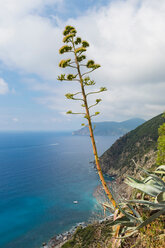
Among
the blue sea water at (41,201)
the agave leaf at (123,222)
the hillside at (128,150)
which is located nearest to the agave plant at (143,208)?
the agave leaf at (123,222)

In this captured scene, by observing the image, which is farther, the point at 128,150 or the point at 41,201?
the point at 128,150

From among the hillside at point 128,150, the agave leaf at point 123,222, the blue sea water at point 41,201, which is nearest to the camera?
the agave leaf at point 123,222

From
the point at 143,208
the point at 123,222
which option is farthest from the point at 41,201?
the point at 143,208

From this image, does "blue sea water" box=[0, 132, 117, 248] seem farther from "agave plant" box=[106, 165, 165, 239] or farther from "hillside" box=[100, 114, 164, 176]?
"agave plant" box=[106, 165, 165, 239]

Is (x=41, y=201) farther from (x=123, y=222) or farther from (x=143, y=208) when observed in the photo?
(x=143, y=208)

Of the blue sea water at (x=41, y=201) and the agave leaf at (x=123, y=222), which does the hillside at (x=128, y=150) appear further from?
the agave leaf at (x=123, y=222)

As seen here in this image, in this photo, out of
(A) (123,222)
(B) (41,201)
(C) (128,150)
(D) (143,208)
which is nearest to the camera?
(A) (123,222)

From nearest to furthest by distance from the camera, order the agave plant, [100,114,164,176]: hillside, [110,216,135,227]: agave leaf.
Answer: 1. the agave plant
2. [110,216,135,227]: agave leaf
3. [100,114,164,176]: hillside

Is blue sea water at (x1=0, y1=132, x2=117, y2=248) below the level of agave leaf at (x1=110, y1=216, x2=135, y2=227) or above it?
below

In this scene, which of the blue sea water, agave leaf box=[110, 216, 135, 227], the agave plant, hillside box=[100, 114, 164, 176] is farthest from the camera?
hillside box=[100, 114, 164, 176]

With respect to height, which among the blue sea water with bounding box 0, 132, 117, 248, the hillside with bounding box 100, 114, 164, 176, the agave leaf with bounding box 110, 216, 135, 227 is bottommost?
the blue sea water with bounding box 0, 132, 117, 248

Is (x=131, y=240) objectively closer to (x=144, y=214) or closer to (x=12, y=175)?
(x=144, y=214)

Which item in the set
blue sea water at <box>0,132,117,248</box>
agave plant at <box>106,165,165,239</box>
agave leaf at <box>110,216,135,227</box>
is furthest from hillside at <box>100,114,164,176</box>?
agave leaf at <box>110,216,135,227</box>

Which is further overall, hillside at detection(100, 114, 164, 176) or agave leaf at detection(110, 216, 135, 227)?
hillside at detection(100, 114, 164, 176)
